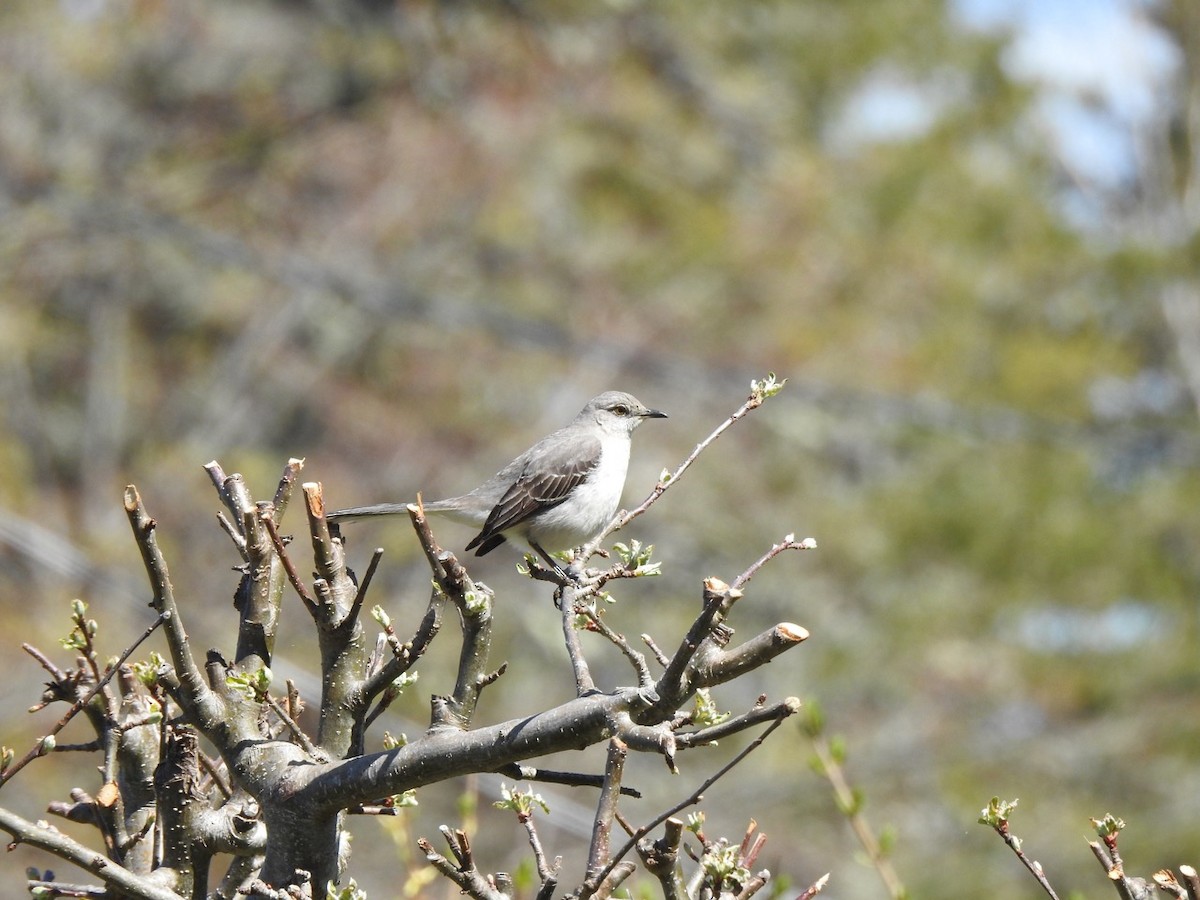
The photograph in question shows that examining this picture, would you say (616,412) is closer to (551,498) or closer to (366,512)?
(551,498)

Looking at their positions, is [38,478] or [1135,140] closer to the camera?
[38,478]

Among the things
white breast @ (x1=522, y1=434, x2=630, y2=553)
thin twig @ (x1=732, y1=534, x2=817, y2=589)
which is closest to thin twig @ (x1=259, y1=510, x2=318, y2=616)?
thin twig @ (x1=732, y1=534, x2=817, y2=589)

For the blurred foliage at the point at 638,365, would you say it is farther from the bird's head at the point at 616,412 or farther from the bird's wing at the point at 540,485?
the bird's wing at the point at 540,485

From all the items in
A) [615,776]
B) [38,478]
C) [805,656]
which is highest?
[38,478]

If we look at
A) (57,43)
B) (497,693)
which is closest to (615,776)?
(497,693)

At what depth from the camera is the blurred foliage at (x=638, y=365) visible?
1655 cm

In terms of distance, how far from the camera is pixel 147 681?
263cm

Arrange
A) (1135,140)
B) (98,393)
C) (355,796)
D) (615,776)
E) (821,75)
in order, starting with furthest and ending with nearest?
1. (1135,140)
2. (821,75)
3. (98,393)
4. (355,796)
5. (615,776)

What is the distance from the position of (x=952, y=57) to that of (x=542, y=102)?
8624mm

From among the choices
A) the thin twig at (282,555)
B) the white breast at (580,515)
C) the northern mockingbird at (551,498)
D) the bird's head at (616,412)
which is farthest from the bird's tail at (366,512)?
the bird's head at (616,412)

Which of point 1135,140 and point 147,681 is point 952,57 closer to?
point 1135,140

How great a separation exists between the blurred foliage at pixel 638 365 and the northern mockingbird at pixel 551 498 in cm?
894

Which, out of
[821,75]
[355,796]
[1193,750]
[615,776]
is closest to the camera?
[615,776]

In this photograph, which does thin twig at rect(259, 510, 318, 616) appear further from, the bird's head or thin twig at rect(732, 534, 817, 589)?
the bird's head
